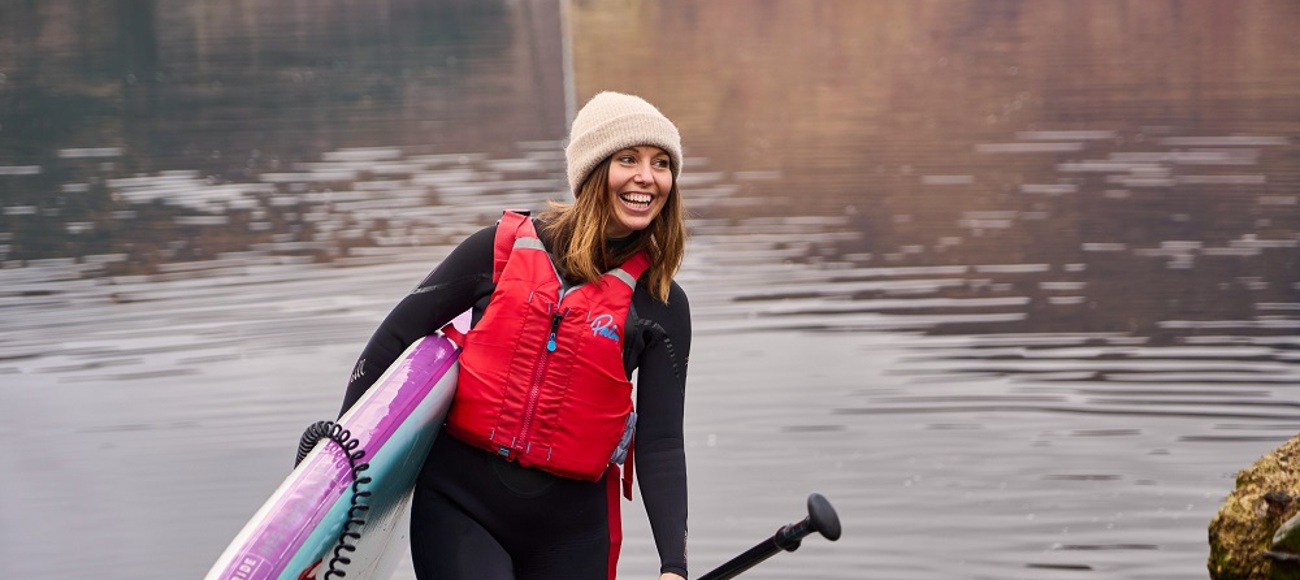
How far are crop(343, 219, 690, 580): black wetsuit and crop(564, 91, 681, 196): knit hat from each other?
0.18 m

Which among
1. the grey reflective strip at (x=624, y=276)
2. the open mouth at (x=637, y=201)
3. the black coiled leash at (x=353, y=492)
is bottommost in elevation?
the black coiled leash at (x=353, y=492)

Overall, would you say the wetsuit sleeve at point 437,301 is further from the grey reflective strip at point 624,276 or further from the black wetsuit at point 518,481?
the grey reflective strip at point 624,276

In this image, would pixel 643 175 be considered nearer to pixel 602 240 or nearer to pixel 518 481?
pixel 602 240

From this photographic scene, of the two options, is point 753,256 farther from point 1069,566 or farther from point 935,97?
point 935,97

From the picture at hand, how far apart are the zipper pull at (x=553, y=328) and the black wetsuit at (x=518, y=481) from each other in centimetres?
16

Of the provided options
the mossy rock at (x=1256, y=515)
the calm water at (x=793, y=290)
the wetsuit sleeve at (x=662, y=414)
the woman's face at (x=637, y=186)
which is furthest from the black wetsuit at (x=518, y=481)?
the calm water at (x=793, y=290)

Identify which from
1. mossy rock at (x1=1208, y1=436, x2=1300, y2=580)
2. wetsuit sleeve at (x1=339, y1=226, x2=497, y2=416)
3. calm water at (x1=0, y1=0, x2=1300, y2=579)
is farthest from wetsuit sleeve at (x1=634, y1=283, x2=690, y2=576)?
calm water at (x1=0, y1=0, x2=1300, y2=579)

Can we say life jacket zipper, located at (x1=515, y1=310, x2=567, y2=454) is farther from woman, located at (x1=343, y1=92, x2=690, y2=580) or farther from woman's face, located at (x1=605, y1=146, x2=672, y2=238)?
woman's face, located at (x1=605, y1=146, x2=672, y2=238)

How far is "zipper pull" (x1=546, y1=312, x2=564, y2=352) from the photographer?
3.60 meters

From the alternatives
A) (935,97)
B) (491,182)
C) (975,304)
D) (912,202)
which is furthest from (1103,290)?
(935,97)

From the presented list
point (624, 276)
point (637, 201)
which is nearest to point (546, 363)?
point (624, 276)

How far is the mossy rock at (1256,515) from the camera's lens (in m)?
4.89

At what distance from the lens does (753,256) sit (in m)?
12.7

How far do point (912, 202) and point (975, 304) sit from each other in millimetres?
3996
